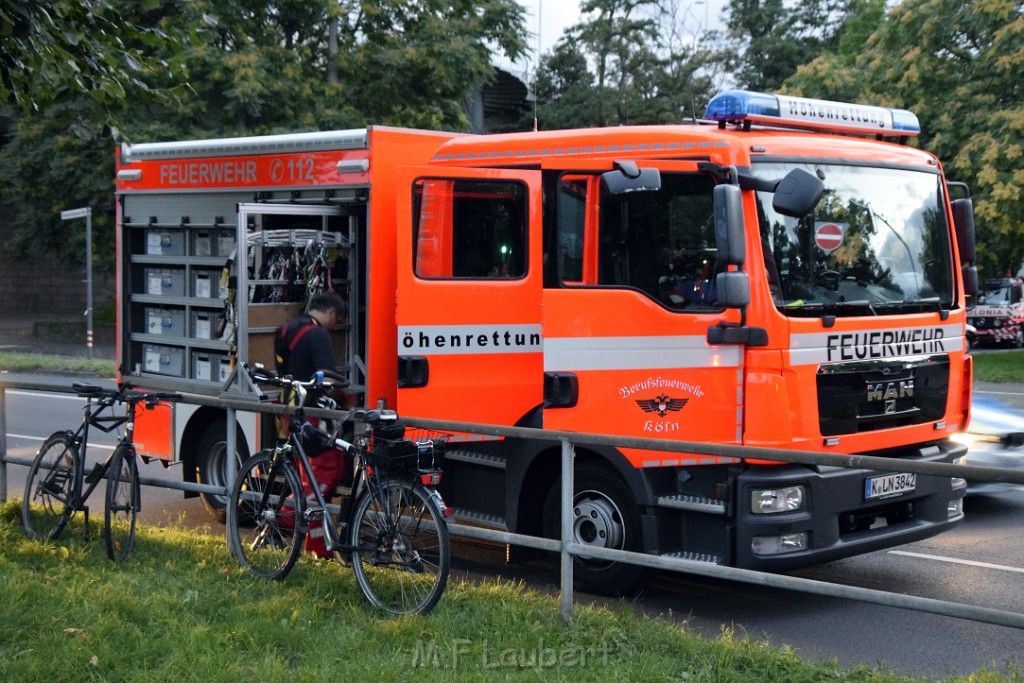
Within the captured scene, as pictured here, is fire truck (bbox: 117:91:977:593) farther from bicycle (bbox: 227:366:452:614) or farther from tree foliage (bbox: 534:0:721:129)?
tree foliage (bbox: 534:0:721:129)

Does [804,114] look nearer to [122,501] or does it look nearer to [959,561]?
[959,561]

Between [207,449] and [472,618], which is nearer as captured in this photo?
[472,618]

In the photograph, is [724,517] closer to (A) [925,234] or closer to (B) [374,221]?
(A) [925,234]

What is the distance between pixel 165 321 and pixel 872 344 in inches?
243

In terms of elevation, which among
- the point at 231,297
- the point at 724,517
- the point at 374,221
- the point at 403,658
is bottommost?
the point at 403,658

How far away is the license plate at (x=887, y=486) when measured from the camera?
6141 millimetres

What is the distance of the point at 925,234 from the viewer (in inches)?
270

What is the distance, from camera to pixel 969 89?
2208 centimetres

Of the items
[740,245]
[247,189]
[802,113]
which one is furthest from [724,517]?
[247,189]

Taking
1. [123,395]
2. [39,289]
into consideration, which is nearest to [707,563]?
[123,395]

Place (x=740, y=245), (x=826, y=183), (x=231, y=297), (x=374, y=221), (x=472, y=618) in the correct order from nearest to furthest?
(x=472, y=618), (x=740, y=245), (x=826, y=183), (x=374, y=221), (x=231, y=297)

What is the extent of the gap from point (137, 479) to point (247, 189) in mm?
2978

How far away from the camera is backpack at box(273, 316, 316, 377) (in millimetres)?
7074

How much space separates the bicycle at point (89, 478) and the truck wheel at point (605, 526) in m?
2.61
